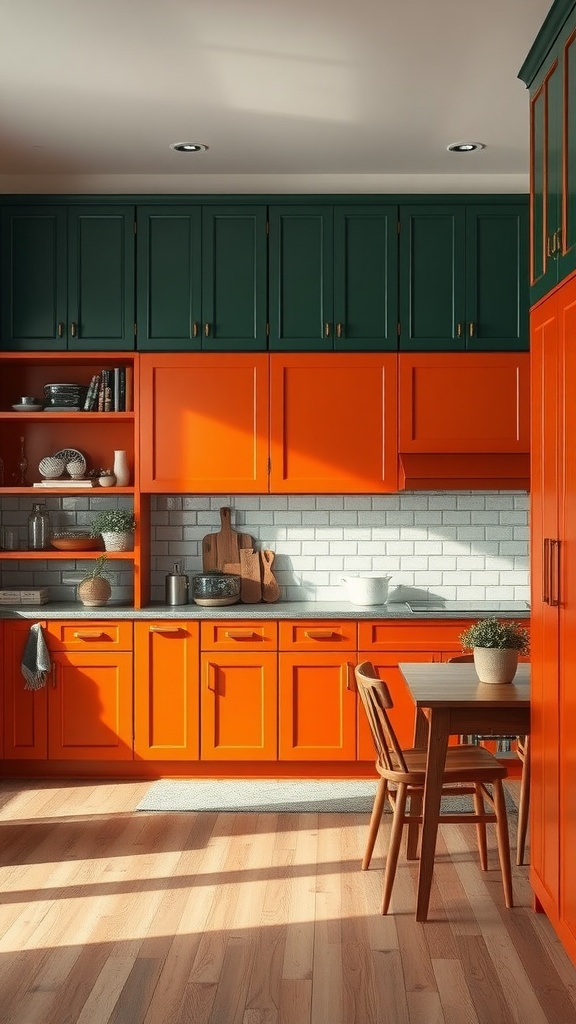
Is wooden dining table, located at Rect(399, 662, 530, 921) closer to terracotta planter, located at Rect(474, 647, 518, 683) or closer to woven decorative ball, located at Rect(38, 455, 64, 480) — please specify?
terracotta planter, located at Rect(474, 647, 518, 683)

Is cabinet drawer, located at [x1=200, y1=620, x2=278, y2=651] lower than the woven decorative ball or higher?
lower

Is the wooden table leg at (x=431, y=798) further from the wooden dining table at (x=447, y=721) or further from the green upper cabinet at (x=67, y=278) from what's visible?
the green upper cabinet at (x=67, y=278)

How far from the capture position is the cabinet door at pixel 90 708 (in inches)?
218

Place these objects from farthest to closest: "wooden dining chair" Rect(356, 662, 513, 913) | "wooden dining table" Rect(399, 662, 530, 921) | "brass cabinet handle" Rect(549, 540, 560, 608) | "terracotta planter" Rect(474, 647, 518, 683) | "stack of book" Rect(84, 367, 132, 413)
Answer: "stack of book" Rect(84, 367, 132, 413) → "terracotta planter" Rect(474, 647, 518, 683) → "wooden dining chair" Rect(356, 662, 513, 913) → "wooden dining table" Rect(399, 662, 530, 921) → "brass cabinet handle" Rect(549, 540, 560, 608)

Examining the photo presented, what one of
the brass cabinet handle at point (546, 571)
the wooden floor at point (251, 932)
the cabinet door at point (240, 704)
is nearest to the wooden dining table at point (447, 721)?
the wooden floor at point (251, 932)

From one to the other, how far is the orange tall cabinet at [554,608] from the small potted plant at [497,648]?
238 mm

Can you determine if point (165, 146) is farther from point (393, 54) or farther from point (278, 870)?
point (278, 870)

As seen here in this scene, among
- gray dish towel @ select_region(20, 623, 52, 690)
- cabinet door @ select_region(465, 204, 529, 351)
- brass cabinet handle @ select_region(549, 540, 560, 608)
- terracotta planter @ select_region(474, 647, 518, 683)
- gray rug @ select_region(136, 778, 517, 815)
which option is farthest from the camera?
cabinet door @ select_region(465, 204, 529, 351)

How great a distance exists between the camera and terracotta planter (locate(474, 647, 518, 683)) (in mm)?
3977

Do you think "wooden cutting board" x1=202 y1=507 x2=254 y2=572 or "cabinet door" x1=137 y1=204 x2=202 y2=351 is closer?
"cabinet door" x1=137 y1=204 x2=202 y2=351

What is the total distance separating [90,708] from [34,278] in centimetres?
232

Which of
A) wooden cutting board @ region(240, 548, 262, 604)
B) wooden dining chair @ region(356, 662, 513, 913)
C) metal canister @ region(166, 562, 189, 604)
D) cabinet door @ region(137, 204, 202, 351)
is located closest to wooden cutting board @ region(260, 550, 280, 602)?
wooden cutting board @ region(240, 548, 262, 604)

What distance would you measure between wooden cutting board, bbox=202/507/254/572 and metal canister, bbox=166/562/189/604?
230 mm

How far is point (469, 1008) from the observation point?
10.1ft
